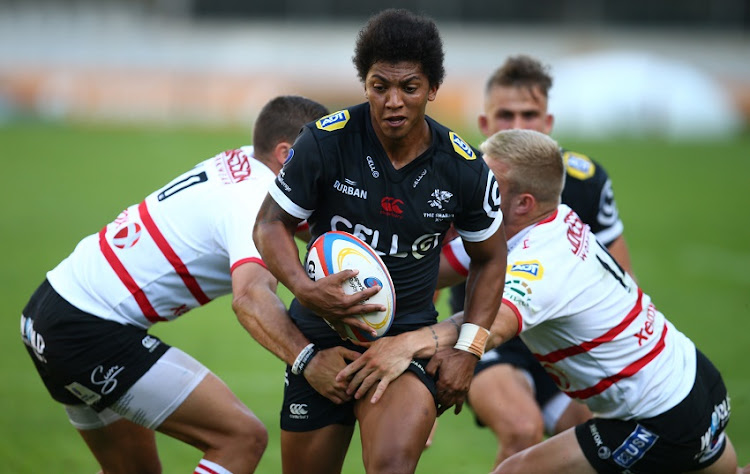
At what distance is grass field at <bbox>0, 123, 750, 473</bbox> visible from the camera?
7.61m

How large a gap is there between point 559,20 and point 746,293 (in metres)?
29.5

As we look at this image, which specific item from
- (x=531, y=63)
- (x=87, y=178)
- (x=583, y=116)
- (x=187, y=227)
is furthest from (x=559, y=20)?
(x=187, y=227)

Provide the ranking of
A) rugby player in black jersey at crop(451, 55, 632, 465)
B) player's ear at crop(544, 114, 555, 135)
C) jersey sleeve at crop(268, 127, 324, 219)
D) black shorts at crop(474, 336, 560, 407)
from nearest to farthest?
jersey sleeve at crop(268, 127, 324, 219), rugby player in black jersey at crop(451, 55, 632, 465), black shorts at crop(474, 336, 560, 407), player's ear at crop(544, 114, 555, 135)

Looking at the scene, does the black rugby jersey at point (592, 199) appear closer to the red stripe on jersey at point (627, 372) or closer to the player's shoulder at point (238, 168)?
the red stripe on jersey at point (627, 372)

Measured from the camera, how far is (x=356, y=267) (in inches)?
171

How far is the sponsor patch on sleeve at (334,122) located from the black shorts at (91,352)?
165 cm

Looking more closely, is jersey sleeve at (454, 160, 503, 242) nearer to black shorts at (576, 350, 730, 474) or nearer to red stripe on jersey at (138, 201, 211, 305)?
black shorts at (576, 350, 730, 474)

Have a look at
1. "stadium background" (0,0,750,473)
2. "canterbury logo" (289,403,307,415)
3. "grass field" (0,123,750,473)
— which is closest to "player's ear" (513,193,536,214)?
"canterbury logo" (289,403,307,415)

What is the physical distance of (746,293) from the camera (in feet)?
44.3

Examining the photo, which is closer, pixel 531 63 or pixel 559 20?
pixel 531 63

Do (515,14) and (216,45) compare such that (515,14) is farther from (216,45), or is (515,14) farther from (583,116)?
(216,45)

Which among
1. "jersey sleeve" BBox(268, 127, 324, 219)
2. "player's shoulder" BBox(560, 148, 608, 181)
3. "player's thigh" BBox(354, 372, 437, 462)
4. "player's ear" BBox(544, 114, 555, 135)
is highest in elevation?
"jersey sleeve" BBox(268, 127, 324, 219)

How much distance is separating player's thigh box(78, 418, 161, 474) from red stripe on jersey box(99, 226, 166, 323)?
30.7 inches

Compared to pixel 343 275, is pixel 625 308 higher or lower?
lower
